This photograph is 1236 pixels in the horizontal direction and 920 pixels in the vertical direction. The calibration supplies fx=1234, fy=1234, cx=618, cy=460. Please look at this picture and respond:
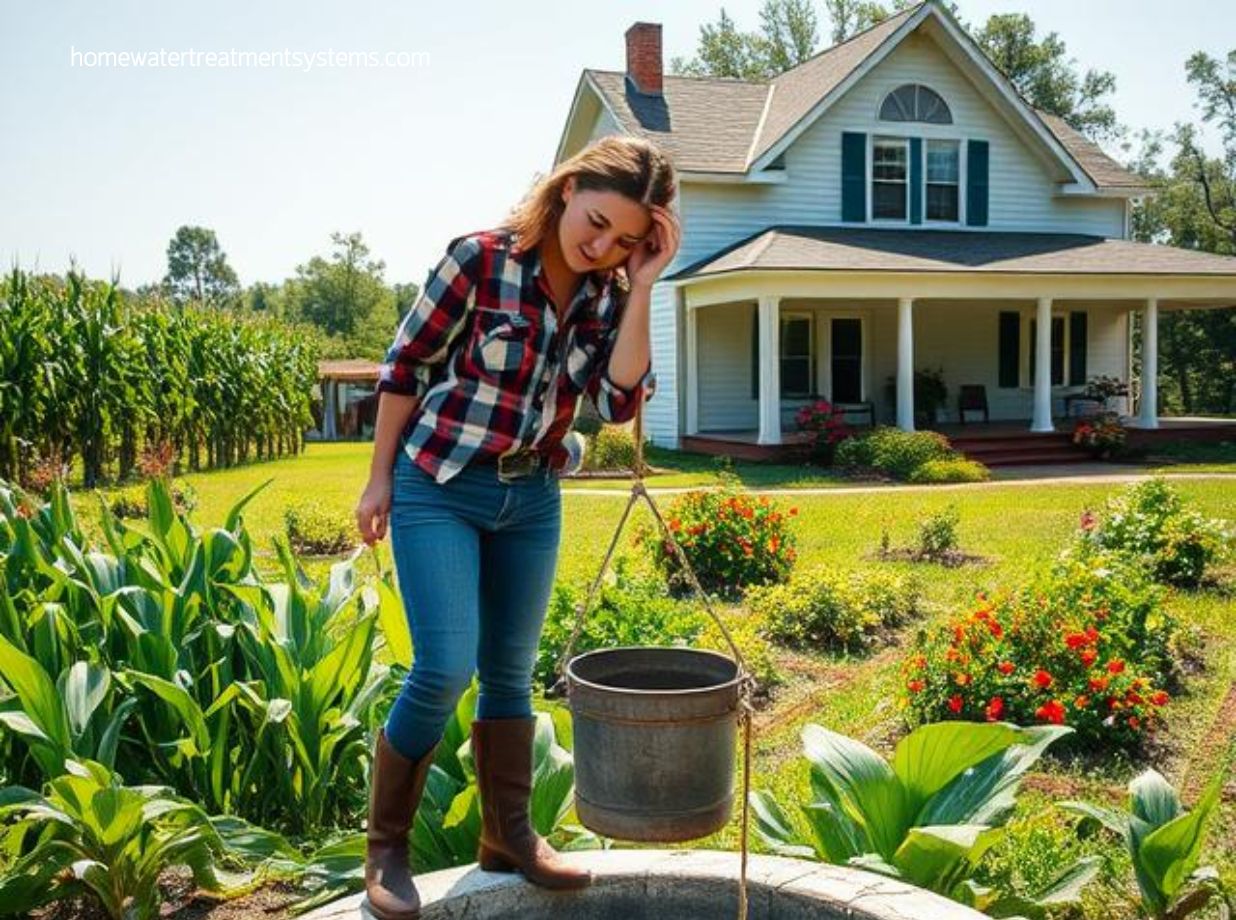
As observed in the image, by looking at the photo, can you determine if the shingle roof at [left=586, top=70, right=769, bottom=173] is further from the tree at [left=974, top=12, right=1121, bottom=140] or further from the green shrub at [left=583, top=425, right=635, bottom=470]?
the tree at [left=974, top=12, right=1121, bottom=140]

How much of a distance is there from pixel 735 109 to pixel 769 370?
747cm

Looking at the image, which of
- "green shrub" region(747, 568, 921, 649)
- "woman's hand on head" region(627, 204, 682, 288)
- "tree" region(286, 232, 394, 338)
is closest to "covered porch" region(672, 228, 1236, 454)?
"green shrub" region(747, 568, 921, 649)

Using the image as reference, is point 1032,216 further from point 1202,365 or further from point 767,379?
point 1202,365

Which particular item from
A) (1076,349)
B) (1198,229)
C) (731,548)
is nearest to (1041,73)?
(1198,229)

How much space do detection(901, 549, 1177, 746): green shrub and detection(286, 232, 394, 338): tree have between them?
64.6m

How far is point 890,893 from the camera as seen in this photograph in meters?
2.92

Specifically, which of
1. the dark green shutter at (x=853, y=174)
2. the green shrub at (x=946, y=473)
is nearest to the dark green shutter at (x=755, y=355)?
the dark green shutter at (x=853, y=174)

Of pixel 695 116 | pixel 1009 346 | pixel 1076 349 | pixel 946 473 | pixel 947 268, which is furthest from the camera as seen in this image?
pixel 1076 349

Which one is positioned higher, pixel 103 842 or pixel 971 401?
pixel 971 401

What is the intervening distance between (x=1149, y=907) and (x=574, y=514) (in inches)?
398

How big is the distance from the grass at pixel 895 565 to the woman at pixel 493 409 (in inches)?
50.1

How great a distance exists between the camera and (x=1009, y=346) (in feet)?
80.1

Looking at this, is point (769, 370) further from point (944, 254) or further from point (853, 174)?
point (853, 174)

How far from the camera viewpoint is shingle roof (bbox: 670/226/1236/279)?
19281 mm
